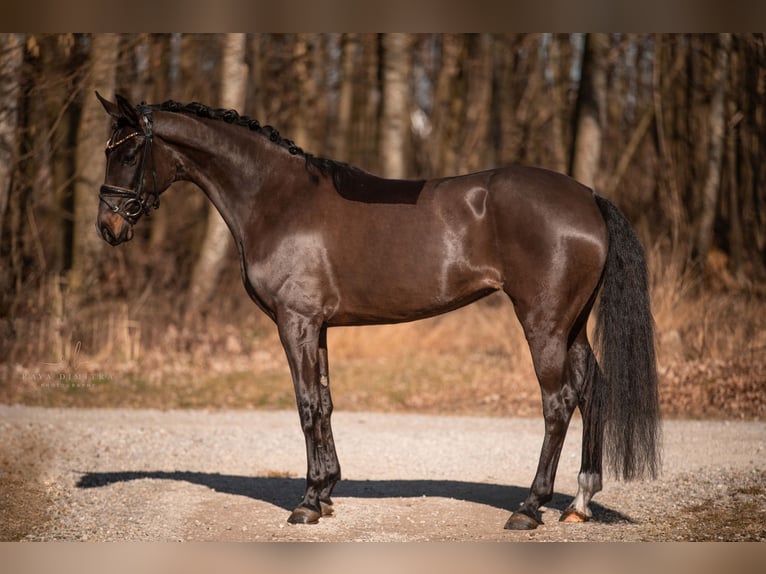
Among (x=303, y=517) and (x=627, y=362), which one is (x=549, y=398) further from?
(x=303, y=517)

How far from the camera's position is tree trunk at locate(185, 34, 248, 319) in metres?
15.2

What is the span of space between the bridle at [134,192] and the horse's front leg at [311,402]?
1.21 meters

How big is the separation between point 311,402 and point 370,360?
8099mm

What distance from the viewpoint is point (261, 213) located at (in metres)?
6.44

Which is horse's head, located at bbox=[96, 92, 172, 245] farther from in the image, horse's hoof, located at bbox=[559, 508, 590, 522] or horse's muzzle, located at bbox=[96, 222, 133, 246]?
horse's hoof, located at bbox=[559, 508, 590, 522]

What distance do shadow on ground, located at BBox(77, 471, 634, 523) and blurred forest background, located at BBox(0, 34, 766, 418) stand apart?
154 inches

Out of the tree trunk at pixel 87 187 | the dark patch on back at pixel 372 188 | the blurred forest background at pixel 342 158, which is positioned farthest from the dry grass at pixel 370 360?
the dark patch on back at pixel 372 188

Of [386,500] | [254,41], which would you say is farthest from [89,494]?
[254,41]

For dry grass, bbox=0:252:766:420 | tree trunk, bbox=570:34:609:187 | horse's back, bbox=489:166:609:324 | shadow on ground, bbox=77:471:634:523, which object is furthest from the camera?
tree trunk, bbox=570:34:609:187

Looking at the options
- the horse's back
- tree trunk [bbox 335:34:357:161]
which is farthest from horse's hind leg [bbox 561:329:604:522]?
tree trunk [bbox 335:34:357:161]

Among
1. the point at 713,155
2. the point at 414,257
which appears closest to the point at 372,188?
the point at 414,257

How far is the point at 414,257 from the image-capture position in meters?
6.16

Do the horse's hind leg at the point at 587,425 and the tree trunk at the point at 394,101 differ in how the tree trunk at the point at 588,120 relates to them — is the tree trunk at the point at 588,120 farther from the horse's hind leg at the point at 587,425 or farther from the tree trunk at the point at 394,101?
the horse's hind leg at the point at 587,425

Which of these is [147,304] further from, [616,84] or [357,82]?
[616,84]
